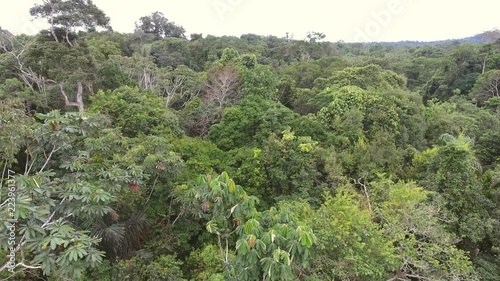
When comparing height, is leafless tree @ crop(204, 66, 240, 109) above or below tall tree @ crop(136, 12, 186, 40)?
below

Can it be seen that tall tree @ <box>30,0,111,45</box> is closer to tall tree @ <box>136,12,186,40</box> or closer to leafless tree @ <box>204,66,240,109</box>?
leafless tree @ <box>204,66,240,109</box>

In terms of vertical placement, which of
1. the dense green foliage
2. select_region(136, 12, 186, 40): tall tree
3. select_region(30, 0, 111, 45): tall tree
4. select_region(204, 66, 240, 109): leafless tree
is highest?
select_region(136, 12, 186, 40): tall tree

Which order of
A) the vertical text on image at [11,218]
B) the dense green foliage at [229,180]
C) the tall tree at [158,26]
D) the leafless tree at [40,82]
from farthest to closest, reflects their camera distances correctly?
the tall tree at [158,26], the leafless tree at [40,82], the dense green foliage at [229,180], the vertical text on image at [11,218]

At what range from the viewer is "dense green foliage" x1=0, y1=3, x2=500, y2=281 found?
4376mm

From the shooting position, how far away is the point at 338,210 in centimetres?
732

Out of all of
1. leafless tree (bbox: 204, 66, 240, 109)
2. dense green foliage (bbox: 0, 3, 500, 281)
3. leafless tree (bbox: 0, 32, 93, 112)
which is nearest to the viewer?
dense green foliage (bbox: 0, 3, 500, 281)

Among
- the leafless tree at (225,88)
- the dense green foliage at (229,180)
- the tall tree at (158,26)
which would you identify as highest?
the tall tree at (158,26)

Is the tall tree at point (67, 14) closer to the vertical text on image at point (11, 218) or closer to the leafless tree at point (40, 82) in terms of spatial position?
the leafless tree at point (40, 82)

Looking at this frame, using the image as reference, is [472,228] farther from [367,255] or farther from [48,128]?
[48,128]

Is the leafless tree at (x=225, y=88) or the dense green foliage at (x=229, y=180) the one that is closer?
the dense green foliage at (x=229, y=180)

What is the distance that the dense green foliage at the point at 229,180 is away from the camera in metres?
4.38

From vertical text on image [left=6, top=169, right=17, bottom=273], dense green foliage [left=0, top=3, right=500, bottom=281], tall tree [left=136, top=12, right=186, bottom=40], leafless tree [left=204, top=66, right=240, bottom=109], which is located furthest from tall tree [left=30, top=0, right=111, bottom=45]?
tall tree [left=136, top=12, right=186, bottom=40]

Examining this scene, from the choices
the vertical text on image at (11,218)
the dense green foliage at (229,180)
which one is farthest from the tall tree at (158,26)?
the vertical text on image at (11,218)

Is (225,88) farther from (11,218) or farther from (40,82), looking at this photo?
(11,218)
